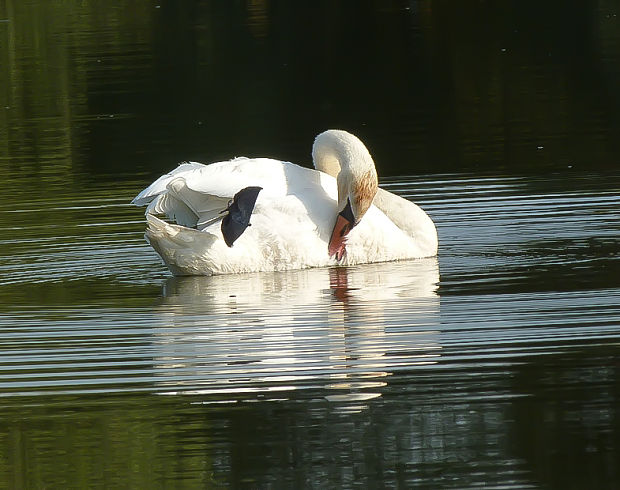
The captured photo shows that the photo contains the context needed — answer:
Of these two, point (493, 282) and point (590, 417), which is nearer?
point (590, 417)

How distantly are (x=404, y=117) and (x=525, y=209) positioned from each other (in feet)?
29.3

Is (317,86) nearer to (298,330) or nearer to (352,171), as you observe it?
(352,171)

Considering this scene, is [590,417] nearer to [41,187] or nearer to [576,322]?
[576,322]

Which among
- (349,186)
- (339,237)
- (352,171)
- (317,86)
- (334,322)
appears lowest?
(334,322)

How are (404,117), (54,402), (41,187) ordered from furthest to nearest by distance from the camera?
(404,117)
(41,187)
(54,402)

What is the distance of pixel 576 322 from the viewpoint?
8688 millimetres

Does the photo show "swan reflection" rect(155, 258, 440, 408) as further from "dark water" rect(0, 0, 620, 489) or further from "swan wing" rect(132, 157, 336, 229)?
"swan wing" rect(132, 157, 336, 229)

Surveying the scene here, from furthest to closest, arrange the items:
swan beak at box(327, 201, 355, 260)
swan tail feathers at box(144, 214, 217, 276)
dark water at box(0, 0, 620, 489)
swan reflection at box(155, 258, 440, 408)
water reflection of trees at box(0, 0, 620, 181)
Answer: water reflection of trees at box(0, 0, 620, 181)
swan beak at box(327, 201, 355, 260)
swan tail feathers at box(144, 214, 217, 276)
swan reflection at box(155, 258, 440, 408)
dark water at box(0, 0, 620, 489)

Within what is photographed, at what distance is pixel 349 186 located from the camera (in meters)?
11.2

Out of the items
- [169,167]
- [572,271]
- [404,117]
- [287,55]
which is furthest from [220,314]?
[287,55]

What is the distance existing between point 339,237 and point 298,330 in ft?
7.93

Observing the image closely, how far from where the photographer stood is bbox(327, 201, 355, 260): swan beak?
11086 millimetres

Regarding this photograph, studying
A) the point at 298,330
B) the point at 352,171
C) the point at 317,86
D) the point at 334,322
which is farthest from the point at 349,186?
the point at 317,86

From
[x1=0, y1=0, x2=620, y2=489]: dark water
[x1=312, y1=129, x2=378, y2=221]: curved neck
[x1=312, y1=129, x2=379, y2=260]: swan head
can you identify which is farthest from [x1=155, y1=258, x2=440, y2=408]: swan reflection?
[x1=312, y1=129, x2=378, y2=221]: curved neck
